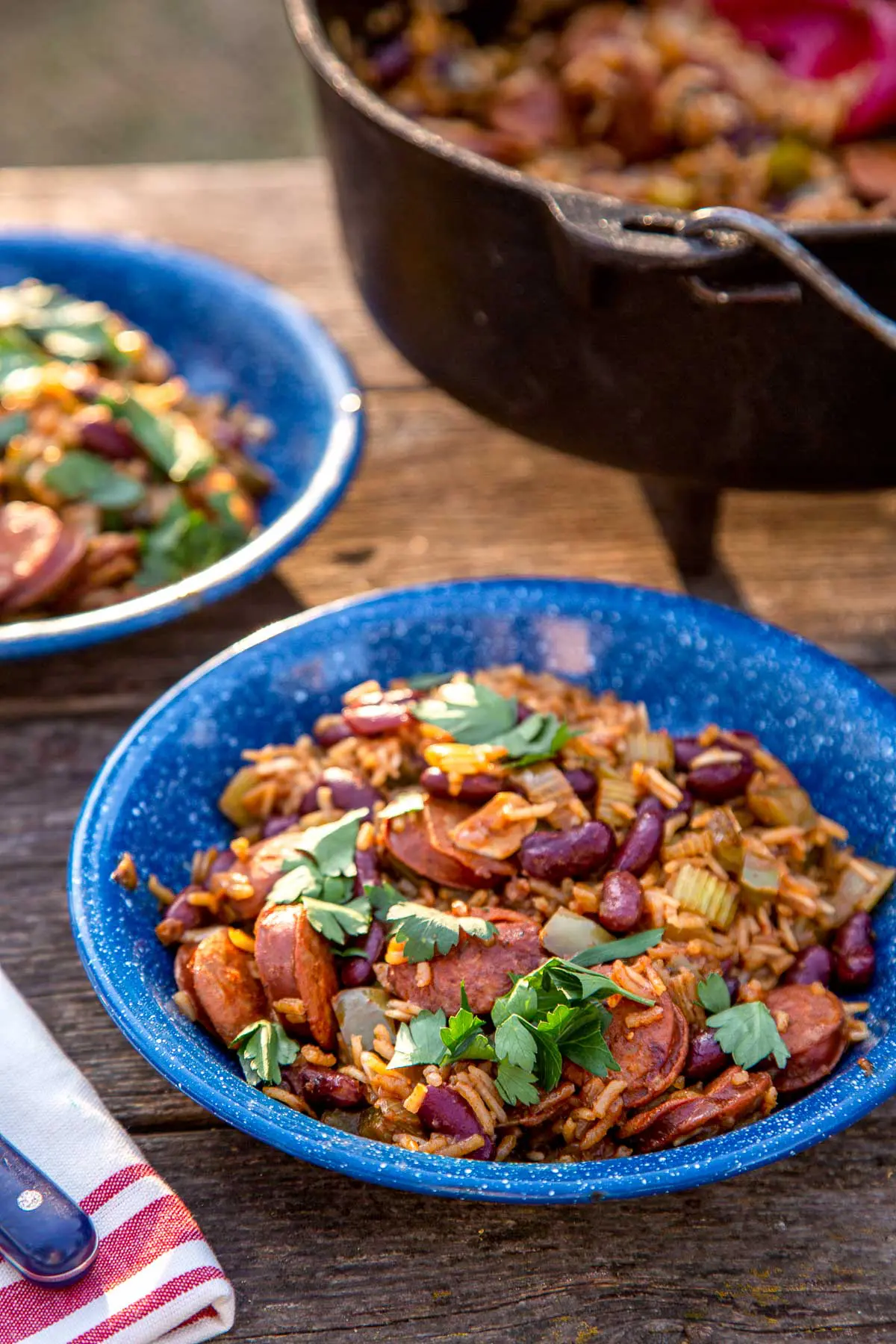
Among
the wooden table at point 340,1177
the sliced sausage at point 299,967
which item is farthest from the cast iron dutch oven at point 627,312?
the sliced sausage at point 299,967

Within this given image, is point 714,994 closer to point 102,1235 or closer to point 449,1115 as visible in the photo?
point 449,1115

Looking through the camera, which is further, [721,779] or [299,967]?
[721,779]

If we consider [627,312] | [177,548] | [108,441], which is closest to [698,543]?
[627,312]

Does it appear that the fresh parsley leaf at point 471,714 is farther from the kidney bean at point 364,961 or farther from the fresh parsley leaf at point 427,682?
the kidney bean at point 364,961

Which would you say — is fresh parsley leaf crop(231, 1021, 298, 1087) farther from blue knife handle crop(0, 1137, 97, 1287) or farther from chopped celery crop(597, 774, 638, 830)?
chopped celery crop(597, 774, 638, 830)

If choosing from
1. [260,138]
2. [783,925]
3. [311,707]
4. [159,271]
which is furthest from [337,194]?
[260,138]

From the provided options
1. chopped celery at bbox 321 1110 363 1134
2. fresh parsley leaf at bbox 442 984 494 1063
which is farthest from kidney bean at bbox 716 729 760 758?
chopped celery at bbox 321 1110 363 1134
